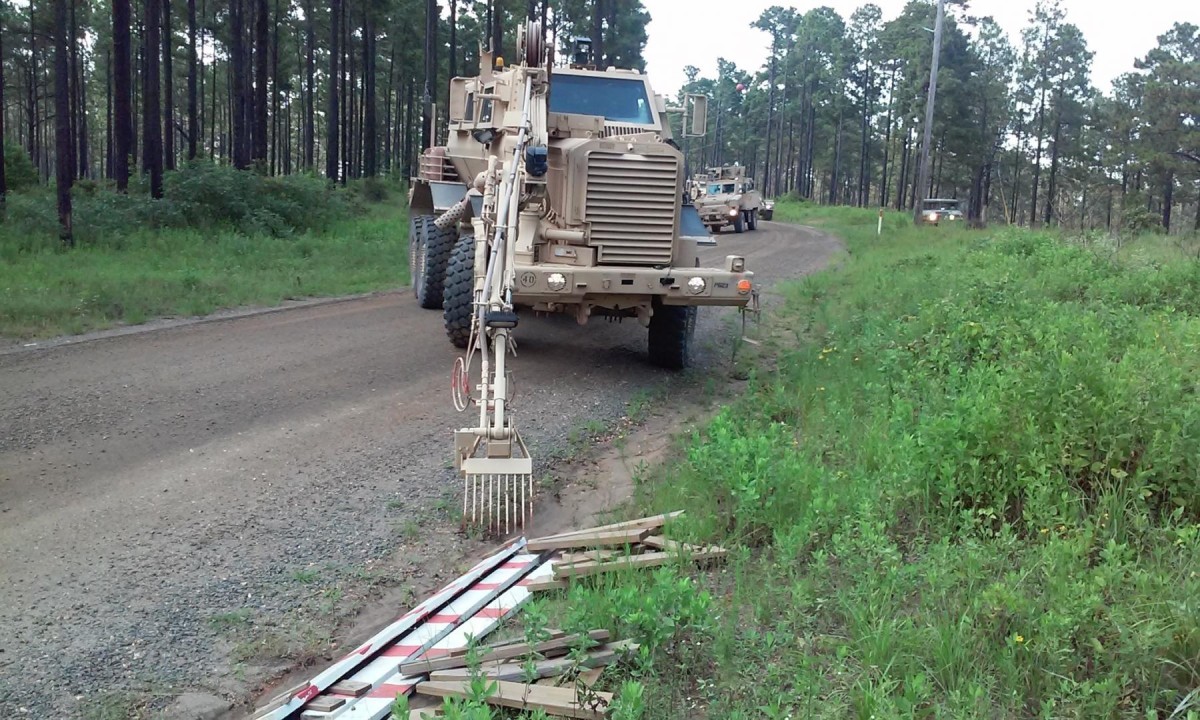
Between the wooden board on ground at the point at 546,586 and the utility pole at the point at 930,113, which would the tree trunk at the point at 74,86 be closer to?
the utility pole at the point at 930,113

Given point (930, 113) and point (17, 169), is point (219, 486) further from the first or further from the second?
point (17, 169)

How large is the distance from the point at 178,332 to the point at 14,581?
274 inches

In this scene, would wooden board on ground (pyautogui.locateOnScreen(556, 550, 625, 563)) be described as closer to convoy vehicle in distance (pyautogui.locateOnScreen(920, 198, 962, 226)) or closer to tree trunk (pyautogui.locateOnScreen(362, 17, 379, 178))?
convoy vehicle in distance (pyautogui.locateOnScreen(920, 198, 962, 226))

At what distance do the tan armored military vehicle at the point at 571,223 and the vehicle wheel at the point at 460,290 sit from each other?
0.01 metres

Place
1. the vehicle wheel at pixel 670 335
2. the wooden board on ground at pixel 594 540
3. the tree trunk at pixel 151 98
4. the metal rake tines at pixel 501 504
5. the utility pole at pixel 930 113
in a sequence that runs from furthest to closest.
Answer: the utility pole at pixel 930 113
the tree trunk at pixel 151 98
the vehicle wheel at pixel 670 335
the metal rake tines at pixel 501 504
the wooden board on ground at pixel 594 540

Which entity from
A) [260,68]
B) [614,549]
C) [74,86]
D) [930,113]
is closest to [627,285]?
[614,549]

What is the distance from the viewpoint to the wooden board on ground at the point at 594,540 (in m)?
5.13

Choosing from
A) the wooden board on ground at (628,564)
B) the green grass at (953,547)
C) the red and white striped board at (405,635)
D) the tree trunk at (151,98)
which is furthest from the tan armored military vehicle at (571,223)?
the tree trunk at (151,98)

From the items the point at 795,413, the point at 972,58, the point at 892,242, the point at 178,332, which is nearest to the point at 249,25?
the point at 892,242

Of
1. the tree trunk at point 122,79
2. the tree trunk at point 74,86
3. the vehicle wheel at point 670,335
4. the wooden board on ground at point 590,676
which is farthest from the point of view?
the tree trunk at point 74,86

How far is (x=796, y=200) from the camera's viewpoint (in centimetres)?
6588

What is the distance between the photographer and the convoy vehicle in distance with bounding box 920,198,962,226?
Result: 112 ft

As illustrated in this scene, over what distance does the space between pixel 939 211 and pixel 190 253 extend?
29984 millimetres

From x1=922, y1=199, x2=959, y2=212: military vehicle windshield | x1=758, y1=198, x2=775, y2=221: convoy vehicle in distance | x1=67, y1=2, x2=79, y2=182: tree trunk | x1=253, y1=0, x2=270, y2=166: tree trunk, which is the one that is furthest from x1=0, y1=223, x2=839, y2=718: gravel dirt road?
x1=758, y1=198, x2=775, y2=221: convoy vehicle in distance
